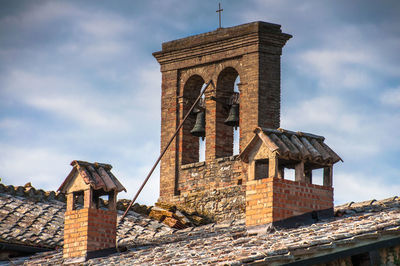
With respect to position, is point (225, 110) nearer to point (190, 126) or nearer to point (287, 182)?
point (190, 126)

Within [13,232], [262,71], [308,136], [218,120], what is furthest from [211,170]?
[308,136]

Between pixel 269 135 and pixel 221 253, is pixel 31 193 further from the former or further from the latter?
pixel 221 253

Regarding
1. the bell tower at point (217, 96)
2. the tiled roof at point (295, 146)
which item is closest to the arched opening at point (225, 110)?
the bell tower at point (217, 96)

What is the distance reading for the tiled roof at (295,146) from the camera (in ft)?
39.9

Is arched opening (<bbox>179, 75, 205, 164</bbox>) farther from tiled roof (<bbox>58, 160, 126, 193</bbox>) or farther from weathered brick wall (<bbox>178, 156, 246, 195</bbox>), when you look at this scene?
tiled roof (<bbox>58, 160, 126, 193</bbox>)

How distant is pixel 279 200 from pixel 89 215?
3370mm

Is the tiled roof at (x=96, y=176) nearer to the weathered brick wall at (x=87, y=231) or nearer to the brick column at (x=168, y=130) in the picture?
the weathered brick wall at (x=87, y=231)

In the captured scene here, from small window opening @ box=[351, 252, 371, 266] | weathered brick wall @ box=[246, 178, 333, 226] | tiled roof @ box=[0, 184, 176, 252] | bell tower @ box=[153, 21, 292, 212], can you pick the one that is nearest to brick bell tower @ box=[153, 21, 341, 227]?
bell tower @ box=[153, 21, 292, 212]

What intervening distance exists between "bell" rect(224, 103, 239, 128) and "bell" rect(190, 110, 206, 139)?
55 centimetres

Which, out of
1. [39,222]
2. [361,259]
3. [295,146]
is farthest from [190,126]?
[361,259]

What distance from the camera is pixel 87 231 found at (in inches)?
540

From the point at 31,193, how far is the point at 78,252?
373cm

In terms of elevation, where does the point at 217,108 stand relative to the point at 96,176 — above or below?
above

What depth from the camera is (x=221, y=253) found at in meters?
10.5
